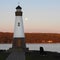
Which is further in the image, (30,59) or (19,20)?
(19,20)

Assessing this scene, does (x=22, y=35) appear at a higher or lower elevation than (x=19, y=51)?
higher

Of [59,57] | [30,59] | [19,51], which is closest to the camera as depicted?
[30,59]

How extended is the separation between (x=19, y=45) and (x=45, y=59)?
10.5m

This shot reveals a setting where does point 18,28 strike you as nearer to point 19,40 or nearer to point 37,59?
point 19,40

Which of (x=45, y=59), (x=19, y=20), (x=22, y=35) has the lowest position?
(x=45, y=59)

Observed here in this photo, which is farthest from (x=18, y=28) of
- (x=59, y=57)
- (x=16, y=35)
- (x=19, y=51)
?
(x=59, y=57)

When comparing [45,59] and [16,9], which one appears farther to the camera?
[16,9]

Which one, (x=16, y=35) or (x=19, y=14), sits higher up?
(x=19, y=14)

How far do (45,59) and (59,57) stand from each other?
3.09 meters

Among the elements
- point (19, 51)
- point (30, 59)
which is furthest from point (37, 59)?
point (19, 51)

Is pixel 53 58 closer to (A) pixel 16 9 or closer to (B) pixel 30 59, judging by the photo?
(B) pixel 30 59

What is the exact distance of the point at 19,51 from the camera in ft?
142

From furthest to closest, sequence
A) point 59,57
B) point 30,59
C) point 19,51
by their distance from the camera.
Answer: point 19,51, point 59,57, point 30,59

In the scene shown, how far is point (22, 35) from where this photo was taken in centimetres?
4462
